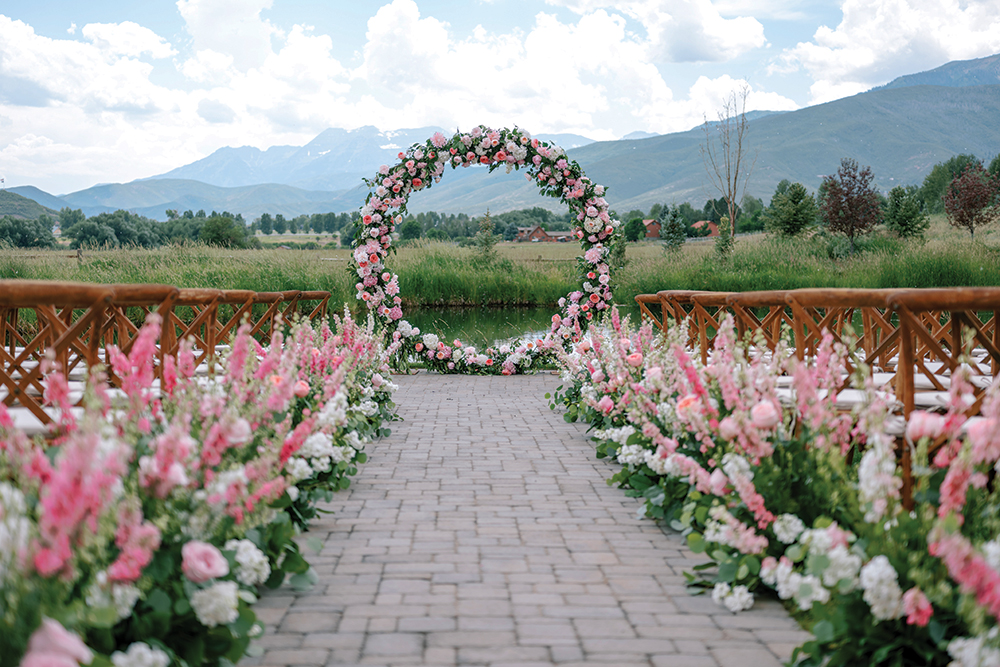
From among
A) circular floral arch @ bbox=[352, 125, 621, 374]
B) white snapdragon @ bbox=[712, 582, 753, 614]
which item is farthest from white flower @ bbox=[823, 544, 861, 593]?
circular floral arch @ bbox=[352, 125, 621, 374]

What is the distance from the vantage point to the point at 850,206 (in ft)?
66.9

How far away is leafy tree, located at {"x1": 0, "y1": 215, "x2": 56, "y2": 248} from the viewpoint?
31523 mm

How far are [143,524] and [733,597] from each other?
1.94 meters

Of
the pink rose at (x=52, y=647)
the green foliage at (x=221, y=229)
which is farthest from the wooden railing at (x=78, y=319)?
the green foliage at (x=221, y=229)

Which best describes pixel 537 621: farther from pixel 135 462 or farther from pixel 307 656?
pixel 135 462

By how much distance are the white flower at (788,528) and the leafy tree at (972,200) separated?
989 inches

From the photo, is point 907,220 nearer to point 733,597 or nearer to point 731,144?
point 731,144

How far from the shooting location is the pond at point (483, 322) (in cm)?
1334

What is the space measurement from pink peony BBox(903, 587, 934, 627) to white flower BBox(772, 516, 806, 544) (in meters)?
0.61

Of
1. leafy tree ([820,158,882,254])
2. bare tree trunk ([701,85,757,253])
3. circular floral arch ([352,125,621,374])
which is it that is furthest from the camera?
bare tree trunk ([701,85,757,253])

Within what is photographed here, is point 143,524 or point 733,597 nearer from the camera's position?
point 143,524

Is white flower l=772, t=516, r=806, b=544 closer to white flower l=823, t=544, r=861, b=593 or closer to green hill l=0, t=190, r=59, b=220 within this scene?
white flower l=823, t=544, r=861, b=593

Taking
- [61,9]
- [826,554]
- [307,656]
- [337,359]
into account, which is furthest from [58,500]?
[61,9]

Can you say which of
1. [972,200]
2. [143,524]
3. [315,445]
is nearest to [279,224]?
[972,200]
